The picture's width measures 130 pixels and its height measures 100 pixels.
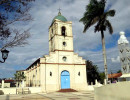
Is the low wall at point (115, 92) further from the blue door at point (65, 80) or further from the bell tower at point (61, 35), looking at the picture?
the bell tower at point (61, 35)

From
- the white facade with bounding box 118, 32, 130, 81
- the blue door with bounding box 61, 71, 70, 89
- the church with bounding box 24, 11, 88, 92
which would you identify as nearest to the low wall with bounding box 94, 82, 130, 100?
the white facade with bounding box 118, 32, 130, 81

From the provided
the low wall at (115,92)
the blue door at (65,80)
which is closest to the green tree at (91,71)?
the blue door at (65,80)

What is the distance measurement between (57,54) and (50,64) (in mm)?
2647

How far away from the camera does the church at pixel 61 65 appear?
30.7m

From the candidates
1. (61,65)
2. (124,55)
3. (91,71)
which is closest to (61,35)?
(61,65)

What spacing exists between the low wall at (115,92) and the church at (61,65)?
64.5 feet

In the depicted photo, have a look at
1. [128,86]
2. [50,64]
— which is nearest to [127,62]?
[128,86]

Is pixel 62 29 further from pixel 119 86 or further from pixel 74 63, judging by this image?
pixel 119 86

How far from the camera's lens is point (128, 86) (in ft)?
27.3

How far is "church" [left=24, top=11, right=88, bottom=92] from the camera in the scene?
30.7 m

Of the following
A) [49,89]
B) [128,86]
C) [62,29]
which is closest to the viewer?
[128,86]

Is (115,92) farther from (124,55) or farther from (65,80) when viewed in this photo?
(65,80)

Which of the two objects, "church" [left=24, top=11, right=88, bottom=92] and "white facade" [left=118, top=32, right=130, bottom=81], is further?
"church" [left=24, top=11, right=88, bottom=92]

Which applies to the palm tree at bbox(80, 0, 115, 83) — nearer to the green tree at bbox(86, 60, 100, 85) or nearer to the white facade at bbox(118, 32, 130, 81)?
the white facade at bbox(118, 32, 130, 81)
